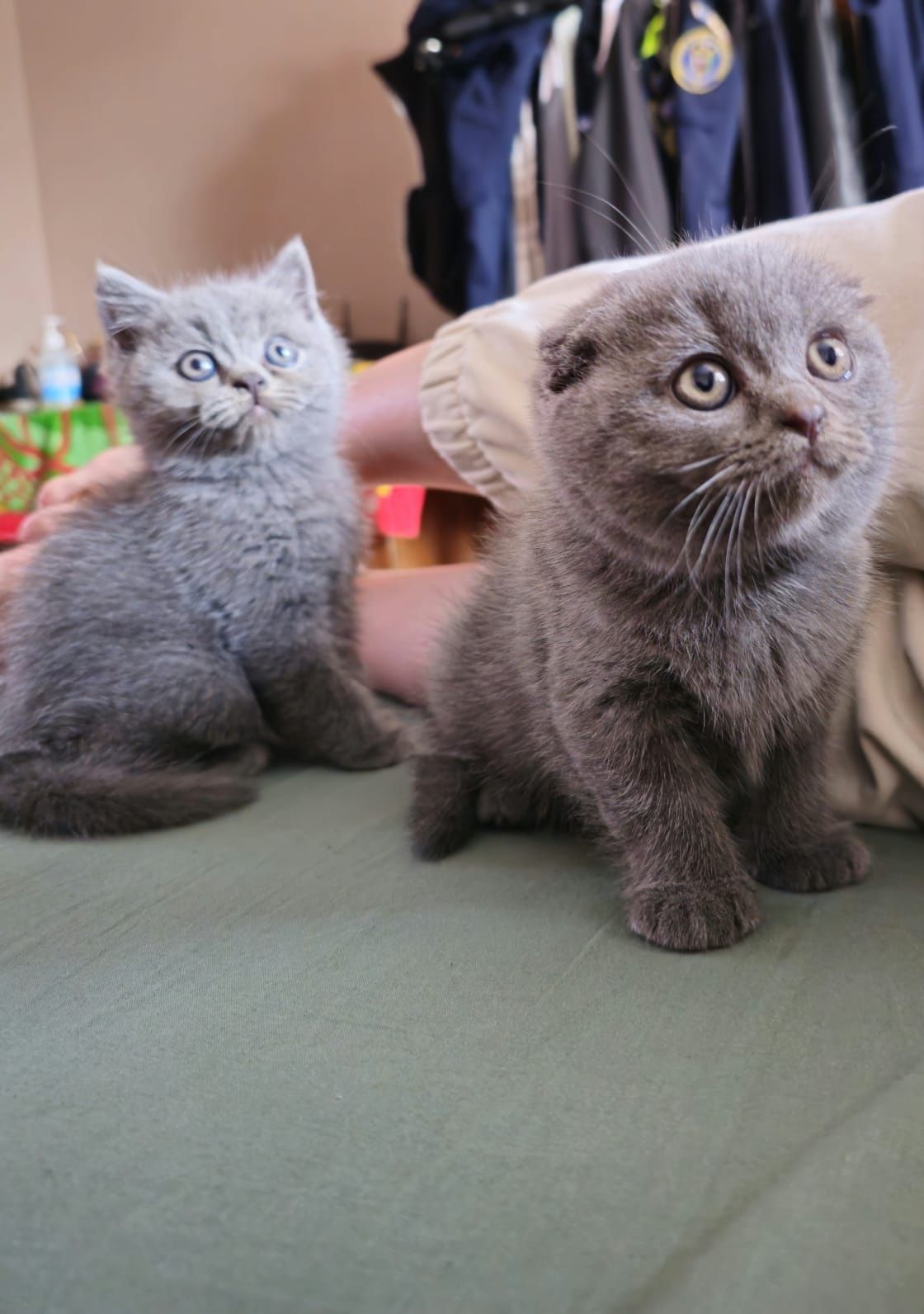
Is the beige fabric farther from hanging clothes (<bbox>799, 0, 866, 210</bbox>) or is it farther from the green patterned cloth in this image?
the green patterned cloth

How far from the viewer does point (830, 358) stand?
0.78 metres

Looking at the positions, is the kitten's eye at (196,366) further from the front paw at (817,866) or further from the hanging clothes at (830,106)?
the hanging clothes at (830,106)

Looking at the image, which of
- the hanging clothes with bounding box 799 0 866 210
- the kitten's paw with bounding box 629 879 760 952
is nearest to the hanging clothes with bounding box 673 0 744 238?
the hanging clothes with bounding box 799 0 866 210

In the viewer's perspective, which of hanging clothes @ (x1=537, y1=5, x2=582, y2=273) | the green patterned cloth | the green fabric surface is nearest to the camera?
the green fabric surface

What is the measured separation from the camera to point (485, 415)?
4.36 feet

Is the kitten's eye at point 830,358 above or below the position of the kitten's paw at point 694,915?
above

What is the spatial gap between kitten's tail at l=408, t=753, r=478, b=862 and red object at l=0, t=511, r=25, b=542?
89.4 inches

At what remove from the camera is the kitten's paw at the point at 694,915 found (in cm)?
80

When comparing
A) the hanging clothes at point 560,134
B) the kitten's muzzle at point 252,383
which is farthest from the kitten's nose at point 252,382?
the hanging clothes at point 560,134

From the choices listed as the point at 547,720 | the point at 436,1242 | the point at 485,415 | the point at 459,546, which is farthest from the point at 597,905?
the point at 459,546

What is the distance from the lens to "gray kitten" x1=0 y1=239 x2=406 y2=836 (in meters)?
1.31

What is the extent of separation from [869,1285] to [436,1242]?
0.66ft

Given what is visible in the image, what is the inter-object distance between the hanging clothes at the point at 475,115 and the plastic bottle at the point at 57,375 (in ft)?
4.88

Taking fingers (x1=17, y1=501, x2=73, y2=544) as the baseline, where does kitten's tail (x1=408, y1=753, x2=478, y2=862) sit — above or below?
below
